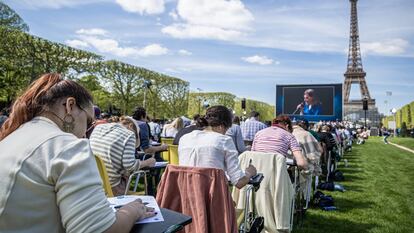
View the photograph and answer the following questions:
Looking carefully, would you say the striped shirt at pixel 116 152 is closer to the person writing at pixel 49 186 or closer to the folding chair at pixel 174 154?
the folding chair at pixel 174 154

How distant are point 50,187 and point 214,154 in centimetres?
195

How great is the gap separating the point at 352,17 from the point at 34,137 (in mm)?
78697

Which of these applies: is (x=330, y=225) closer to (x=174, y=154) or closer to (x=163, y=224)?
(x=174, y=154)

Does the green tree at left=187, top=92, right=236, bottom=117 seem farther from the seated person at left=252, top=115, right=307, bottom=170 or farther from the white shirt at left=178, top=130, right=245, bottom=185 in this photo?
the white shirt at left=178, top=130, right=245, bottom=185

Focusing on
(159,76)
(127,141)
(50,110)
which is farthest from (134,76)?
(50,110)

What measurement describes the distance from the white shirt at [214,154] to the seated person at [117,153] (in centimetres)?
88

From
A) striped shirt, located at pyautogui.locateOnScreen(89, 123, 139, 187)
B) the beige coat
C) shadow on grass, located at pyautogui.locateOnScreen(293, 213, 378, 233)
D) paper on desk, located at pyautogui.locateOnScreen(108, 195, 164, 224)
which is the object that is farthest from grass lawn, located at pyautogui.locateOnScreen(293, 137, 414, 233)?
paper on desk, located at pyautogui.locateOnScreen(108, 195, 164, 224)

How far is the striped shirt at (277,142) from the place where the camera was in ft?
16.6

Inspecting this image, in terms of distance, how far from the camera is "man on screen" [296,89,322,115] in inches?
1158

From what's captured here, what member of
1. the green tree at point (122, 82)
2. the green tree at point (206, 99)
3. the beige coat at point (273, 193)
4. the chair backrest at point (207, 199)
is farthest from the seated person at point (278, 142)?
the green tree at point (206, 99)

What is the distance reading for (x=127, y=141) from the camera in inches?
148

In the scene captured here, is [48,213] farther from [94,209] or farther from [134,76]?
[134,76]

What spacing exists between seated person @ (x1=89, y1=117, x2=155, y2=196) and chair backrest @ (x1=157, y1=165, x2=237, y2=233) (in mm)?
1053

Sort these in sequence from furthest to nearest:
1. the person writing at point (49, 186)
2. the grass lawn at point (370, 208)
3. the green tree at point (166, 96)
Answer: the green tree at point (166, 96) → the grass lawn at point (370, 208) → the person writing at point (49, 186)
